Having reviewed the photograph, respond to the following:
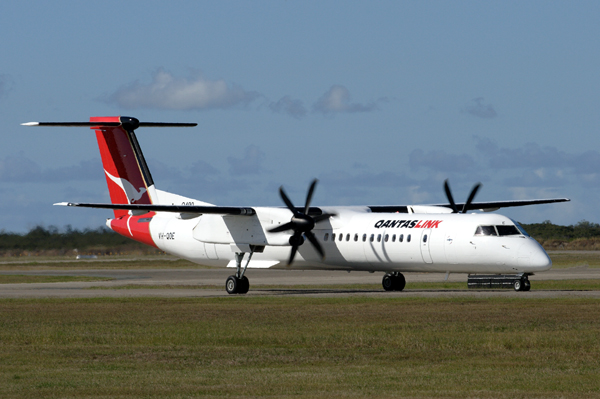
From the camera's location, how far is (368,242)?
35750 mm

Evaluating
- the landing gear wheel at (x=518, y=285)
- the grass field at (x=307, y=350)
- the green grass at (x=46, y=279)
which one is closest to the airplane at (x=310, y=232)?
the landing gear wheel at (x=518, y=285)

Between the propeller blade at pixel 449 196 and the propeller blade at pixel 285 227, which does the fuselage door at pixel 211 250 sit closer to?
the propeller blade at pixel 285 227

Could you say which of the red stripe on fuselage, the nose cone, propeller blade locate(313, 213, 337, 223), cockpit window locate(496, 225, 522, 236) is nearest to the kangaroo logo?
the red stripe on fuselage

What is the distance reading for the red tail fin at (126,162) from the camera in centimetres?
4188

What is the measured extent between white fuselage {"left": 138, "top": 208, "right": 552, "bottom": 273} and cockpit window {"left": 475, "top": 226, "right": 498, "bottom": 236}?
3.8 inches

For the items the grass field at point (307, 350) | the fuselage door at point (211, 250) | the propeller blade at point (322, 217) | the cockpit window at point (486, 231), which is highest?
the propeller blade at point (322, 217)

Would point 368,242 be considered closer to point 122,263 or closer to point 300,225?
point 300,225

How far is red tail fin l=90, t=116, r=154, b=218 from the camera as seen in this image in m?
41.9

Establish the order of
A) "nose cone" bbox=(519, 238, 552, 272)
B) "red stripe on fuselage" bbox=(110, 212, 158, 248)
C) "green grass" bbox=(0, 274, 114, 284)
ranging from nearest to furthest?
"nose cone" bbox=(519, 238, 552, 272) < "red stripe on fuselage" bbox=(110, 212, 158, 248) < "green grass" bbox=(0, 274, 114, 284)

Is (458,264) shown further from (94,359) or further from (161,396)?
(161,396)

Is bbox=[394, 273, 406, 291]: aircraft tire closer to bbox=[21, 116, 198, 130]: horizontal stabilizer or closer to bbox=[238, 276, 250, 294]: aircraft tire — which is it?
bbox=[238, 276, 250, 294]: aircraft tire

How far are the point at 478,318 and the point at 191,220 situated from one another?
1868 cm

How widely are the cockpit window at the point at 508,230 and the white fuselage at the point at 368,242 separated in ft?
0.40

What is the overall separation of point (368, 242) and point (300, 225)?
2.75 meters
